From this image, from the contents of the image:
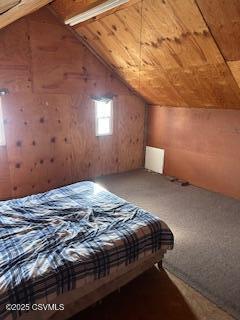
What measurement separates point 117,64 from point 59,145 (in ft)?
5.25

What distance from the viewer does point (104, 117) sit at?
4.43m

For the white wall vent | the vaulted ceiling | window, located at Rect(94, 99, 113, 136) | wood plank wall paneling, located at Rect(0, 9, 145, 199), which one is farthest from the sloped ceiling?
the white wall vent

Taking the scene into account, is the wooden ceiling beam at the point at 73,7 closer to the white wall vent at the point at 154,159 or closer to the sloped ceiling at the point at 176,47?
the sloped ceiling at the point at 176,47

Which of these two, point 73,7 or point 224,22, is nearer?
point 224,22

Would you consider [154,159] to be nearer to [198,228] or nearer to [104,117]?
[104,117]

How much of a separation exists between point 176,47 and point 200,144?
1.76 meters

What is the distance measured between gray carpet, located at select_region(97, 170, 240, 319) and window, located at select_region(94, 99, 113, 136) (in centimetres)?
86

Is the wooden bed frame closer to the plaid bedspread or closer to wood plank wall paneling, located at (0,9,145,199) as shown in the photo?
the plaid bedspread

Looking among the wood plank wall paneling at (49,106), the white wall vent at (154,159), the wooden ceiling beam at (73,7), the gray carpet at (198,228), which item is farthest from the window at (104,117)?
the wooden ceiling beam at (73,7)

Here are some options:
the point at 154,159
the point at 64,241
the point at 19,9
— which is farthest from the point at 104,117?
the point at 64,241

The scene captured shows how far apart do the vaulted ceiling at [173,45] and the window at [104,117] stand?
57 cm

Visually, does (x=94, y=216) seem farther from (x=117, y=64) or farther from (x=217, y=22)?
(x=117, y=64)

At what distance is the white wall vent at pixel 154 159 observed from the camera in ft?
15.8

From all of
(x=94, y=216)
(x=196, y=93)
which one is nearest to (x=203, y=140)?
(x=196, y=93)
